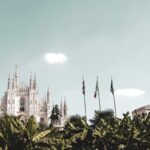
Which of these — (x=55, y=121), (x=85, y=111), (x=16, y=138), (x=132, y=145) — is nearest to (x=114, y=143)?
(x=132, y=145)

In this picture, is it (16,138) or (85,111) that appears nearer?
(16,138)

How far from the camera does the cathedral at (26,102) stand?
94812 mm

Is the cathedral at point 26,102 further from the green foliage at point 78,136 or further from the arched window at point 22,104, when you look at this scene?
the green foliage at point 78,136

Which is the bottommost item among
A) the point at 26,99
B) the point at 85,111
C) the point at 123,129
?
the point at 123,129

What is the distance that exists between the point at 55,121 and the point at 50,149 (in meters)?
63.3

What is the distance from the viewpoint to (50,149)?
2812 cm

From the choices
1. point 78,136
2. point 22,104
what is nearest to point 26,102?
point 22,104

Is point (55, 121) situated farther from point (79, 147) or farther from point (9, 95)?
point (79, 147)

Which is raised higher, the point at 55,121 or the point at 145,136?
the point at 55,121

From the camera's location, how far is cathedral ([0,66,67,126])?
311 ft

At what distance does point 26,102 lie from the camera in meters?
96.9

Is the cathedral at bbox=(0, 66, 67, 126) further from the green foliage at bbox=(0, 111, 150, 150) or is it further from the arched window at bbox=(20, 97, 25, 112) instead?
the green foliage at bbox=(0, 111, 150, 150)

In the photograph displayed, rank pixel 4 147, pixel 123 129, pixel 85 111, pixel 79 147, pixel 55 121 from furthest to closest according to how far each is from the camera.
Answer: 1. pixel 55 121
2. pixel 85 111
3. pixel 123 129
4. pixel 79 147
5. pixel 4 147

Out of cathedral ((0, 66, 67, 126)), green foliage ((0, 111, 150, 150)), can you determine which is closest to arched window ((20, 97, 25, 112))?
cathedral ((0, 66, 67, 126))
